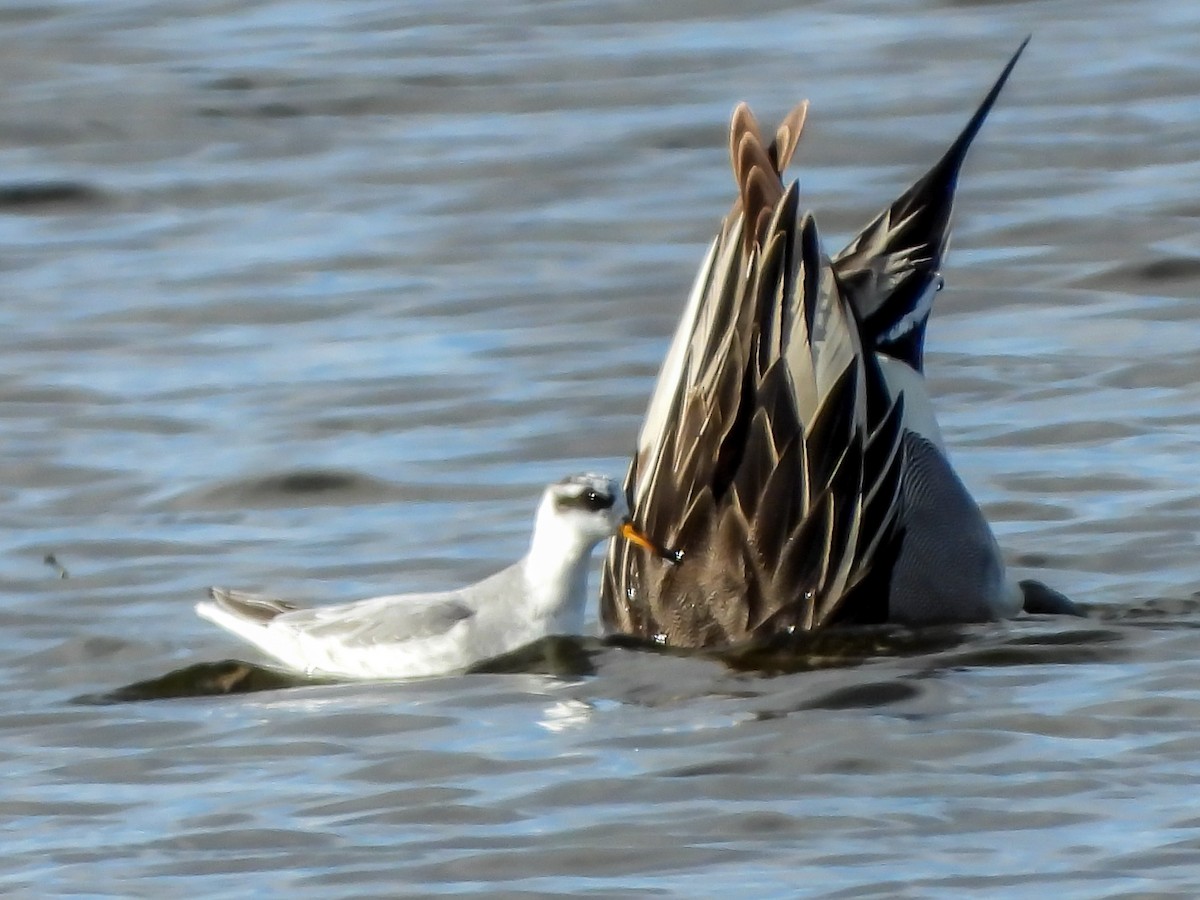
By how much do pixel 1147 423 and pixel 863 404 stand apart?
7.31ft

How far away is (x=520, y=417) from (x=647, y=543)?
8.38 feet

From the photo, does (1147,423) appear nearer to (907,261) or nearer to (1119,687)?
(907,261)

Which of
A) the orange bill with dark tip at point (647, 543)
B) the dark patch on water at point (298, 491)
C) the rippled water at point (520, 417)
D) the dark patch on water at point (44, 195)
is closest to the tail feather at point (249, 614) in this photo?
the rippled water at point (520, 417)

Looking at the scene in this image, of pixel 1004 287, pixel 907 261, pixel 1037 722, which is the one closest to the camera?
pixel 1037 722

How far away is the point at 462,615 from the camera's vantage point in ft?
25.5

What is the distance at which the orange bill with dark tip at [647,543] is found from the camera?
305 inches

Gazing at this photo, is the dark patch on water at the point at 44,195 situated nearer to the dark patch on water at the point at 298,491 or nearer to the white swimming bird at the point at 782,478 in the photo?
the dark patch on water at the point at 298,491

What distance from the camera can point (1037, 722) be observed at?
22.2 feet

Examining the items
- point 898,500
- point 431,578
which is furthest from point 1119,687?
A: point 431,578

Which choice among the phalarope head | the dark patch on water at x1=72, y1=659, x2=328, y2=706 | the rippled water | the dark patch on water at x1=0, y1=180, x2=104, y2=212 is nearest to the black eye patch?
the phalarope head

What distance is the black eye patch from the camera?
25.5ft

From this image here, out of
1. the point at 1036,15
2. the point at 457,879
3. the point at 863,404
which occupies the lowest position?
the point at 457,879

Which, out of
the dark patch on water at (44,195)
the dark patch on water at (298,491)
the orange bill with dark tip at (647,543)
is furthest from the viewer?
the dark patch on water at (44,195)

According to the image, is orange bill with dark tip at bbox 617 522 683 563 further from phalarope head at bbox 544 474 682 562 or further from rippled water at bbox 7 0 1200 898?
rippled water at bbox 7 0 1200 898
